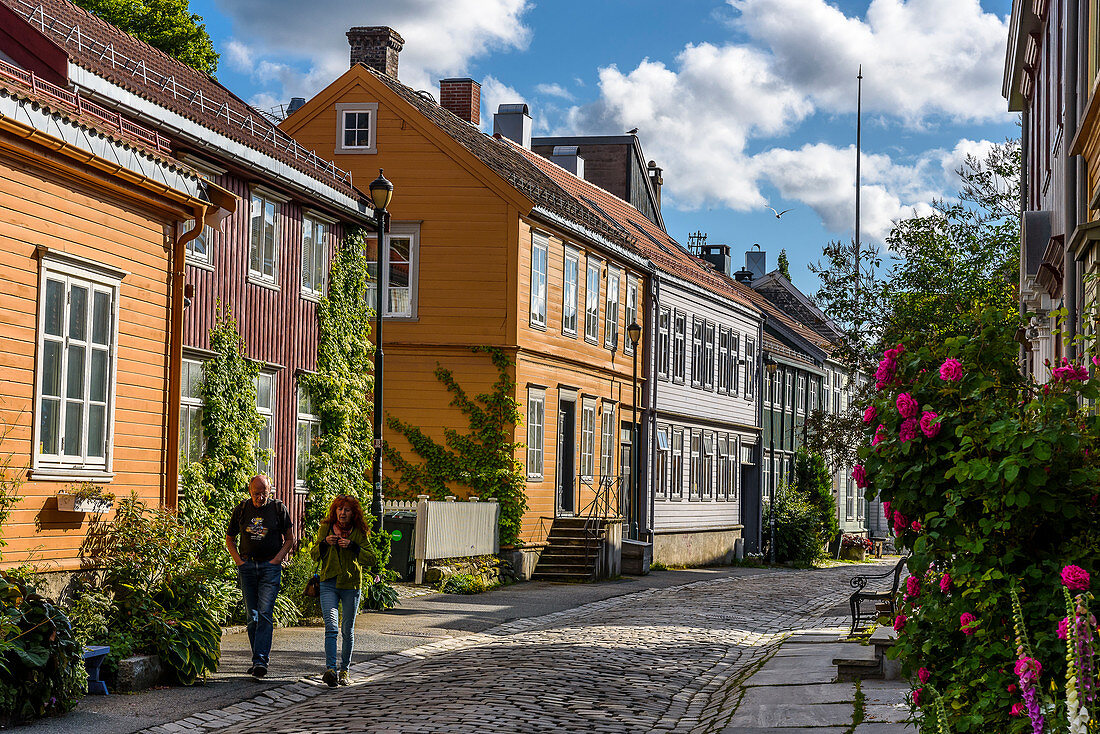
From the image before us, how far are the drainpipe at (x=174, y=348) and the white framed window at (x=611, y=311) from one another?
18.2 m

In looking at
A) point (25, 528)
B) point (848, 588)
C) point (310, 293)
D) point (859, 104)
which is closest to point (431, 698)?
point (25, 528)

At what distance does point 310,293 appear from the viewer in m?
20.4

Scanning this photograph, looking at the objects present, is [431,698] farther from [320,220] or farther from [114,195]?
[320,220]

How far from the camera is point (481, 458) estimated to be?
26.7m

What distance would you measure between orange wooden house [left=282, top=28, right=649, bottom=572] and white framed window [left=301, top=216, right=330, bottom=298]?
6.59 metres

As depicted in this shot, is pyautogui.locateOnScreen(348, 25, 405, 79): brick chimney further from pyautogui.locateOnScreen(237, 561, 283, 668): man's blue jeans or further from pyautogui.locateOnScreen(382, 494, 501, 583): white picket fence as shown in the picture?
pyautogui.locateOnScreen(237, 561, 283, 668): man's blue jeans

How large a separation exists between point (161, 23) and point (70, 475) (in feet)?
82.0

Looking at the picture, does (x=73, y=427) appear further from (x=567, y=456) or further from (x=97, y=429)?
(x=567, y=456)

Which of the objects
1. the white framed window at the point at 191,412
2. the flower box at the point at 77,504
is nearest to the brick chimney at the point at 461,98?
the white framed window at the point at 191,412

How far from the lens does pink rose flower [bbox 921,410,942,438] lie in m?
7.27

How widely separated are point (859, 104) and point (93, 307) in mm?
25558

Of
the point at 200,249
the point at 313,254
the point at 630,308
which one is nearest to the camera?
the point at 200,249

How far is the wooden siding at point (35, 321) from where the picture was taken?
1205 cm

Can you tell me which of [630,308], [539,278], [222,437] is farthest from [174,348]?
[630,308]
